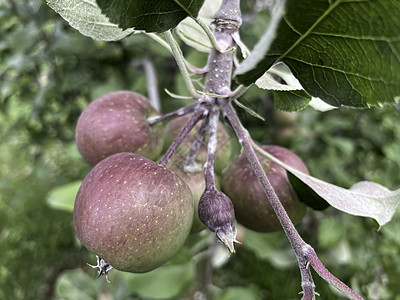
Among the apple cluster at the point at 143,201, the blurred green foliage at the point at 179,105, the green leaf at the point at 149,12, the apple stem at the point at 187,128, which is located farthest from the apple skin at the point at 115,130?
the blurred green foliage at the point at 179,105

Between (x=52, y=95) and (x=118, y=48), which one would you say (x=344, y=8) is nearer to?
(x=118, y=48)

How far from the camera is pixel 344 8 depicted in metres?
0.42

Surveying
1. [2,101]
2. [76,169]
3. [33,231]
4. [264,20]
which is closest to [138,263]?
[264,20]

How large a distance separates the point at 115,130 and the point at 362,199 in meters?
0.41

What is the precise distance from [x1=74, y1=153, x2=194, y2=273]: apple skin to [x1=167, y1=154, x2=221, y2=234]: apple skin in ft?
0.33

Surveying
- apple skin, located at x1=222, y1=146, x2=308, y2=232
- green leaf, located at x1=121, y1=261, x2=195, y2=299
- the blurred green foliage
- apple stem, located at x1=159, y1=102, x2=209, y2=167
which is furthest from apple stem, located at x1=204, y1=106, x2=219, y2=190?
green leaf, located at x1=121, y1=261, x2=195, y2=299

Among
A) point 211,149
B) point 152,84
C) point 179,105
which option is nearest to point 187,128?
point 211,149

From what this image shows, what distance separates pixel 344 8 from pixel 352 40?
4cm

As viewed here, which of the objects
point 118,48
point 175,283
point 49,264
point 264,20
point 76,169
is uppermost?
point 264,20

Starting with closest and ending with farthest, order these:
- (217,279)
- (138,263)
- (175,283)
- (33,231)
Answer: (138,263) → (175,283) → (217,279) → (33,231)

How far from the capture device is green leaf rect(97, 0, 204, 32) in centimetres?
48

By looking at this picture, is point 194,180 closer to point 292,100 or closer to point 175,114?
point 175,114

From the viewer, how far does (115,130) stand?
28.9 inches

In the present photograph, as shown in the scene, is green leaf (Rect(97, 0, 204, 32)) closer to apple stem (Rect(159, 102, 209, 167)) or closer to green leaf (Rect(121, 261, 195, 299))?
apple stem (Rect(159, 102, 209, 167))
